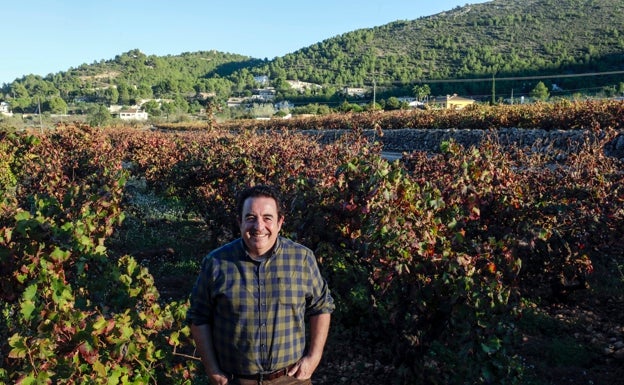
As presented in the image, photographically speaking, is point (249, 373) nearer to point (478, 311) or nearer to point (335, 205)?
point (478, 311)

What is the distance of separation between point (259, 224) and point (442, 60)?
264 ft

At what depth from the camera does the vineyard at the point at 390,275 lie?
2.61 meters

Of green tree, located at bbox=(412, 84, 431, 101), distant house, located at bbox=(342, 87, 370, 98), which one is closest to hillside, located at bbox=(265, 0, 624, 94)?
distant house, located at bbox=(342, 87, 370, 98)

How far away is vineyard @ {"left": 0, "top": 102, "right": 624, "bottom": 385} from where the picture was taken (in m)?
2.61

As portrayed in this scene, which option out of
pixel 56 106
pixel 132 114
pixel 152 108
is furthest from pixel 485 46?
pixel 56 106

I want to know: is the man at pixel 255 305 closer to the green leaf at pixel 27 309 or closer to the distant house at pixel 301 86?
the green leaf at pixel 27 309

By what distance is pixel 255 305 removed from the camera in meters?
2.27

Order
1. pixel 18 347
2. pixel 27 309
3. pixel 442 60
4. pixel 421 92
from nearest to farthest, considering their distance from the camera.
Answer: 1. pixel 18 347
2. pixel 27 309
3. pixel 421 92
4. pixel 442 60

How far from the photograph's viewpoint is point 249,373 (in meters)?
2.28

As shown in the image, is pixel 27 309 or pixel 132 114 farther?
pixel 132 114

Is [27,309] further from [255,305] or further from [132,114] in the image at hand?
[132,114]

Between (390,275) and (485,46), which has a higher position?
(485,46)

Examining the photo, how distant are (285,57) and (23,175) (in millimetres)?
125700

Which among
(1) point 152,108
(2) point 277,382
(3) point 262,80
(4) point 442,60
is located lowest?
(2) point 277,382
